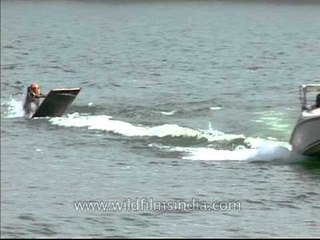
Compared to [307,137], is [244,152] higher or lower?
lower

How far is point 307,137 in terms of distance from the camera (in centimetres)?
3134

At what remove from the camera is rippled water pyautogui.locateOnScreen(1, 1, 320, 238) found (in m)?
24.2

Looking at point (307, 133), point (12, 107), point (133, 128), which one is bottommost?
point (12, 107)

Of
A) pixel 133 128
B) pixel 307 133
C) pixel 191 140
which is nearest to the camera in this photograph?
pixel 307 133

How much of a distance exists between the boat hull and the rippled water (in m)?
0.34

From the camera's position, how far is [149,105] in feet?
152

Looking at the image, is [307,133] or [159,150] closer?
[307,133]

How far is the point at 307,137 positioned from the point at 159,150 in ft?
15.0

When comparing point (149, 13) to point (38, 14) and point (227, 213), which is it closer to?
point (38, 14)

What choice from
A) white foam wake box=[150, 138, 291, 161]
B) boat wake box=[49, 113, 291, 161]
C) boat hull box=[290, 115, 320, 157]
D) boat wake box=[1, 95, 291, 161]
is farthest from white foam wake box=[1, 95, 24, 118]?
boat hull box=[290, 115, 320, 157]

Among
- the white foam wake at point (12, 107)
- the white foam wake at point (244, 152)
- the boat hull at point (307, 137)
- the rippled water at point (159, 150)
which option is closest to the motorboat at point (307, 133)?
the boat hull at point (307, 137)

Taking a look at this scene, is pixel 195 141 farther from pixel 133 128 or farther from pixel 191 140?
pixel 133 128

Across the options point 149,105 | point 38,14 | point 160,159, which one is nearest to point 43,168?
point 160,159

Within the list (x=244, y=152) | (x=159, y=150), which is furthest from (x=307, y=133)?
(x=159, y=150)
